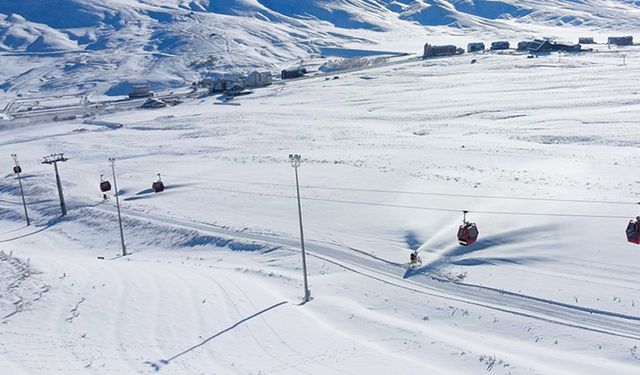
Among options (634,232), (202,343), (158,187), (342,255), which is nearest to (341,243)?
(342,255)

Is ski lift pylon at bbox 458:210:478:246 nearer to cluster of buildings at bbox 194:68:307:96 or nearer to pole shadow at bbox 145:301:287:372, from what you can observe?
pole shadow at bbox 145:301:287:372

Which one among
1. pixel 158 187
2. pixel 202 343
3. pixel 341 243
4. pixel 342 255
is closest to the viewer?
pixel 202 343

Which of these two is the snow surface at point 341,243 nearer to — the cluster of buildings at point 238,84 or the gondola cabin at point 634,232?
the gondola cabin at point 634,232

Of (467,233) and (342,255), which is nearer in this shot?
(467,233)

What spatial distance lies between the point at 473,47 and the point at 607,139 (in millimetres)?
Result: 97561

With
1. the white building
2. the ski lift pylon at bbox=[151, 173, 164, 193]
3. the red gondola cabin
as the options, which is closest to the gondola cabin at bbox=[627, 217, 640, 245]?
the red gondola cabin

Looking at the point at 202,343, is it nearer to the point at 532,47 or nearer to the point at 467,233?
the point at 467,233

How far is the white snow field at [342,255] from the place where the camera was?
19.4 metres

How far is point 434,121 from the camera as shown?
68.1 m

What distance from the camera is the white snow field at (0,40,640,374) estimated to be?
63.6 feet

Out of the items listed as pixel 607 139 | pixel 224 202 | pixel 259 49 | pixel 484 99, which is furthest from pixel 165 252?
pixel 259 49

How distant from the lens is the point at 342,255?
95.9 feet

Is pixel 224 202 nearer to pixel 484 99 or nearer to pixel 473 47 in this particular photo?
pixel 484 99

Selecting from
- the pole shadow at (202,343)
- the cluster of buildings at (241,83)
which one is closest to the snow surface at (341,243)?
the pole shadow at (202,343)
